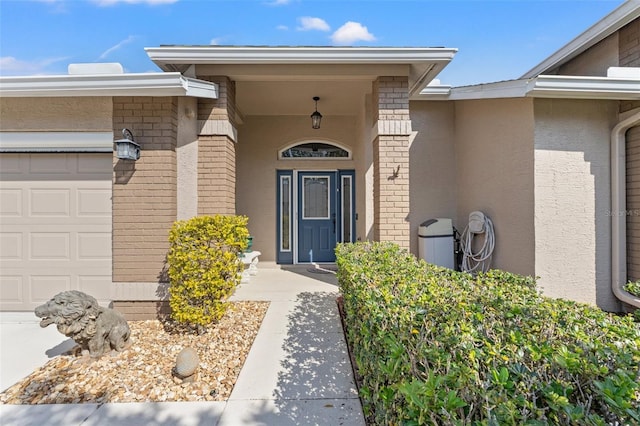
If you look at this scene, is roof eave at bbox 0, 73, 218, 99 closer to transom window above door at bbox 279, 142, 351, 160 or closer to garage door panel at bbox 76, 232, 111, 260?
garage door panel at bbox 76, 232, 111, 260

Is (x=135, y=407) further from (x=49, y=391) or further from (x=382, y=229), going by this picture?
(x=382, y=229)

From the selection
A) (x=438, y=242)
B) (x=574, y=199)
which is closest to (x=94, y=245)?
(x=438, y=242)

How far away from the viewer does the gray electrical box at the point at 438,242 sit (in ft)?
17.9

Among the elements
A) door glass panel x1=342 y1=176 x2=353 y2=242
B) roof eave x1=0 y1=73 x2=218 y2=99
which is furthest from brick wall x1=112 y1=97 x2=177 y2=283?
door glass panel x1=342 y1=176 x2=353 y2=242

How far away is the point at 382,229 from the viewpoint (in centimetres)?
446

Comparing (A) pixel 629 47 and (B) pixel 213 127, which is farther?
(A) pixel 629 47

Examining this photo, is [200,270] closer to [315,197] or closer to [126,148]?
[126,148]

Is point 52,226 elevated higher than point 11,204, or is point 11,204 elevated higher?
point 11,204

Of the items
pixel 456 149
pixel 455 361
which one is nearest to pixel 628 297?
pixel 456 149

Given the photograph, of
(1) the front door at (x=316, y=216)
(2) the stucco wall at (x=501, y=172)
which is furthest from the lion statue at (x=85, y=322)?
(2) the stucco wall at (x=501, y=172)

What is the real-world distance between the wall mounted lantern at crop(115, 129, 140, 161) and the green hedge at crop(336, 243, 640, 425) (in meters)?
3.46

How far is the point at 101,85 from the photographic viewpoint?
384cm

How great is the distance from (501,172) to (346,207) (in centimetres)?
333

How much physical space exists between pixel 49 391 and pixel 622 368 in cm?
400
